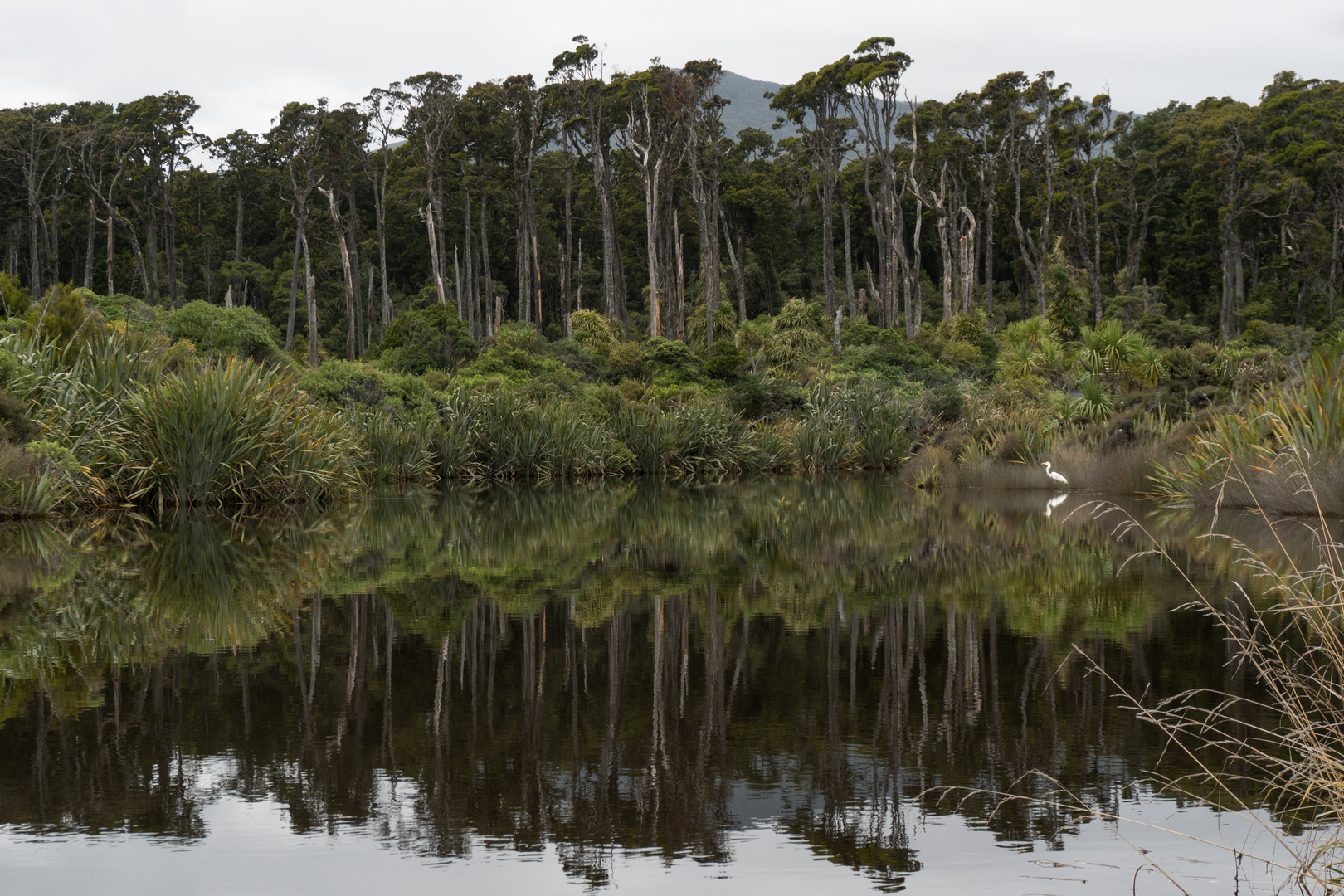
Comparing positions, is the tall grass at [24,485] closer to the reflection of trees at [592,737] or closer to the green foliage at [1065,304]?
the reflection of trees at [592,737]

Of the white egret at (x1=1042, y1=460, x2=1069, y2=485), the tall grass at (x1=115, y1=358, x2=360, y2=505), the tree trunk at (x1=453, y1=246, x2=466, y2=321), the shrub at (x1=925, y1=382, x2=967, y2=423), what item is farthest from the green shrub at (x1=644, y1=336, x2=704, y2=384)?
the tree trunk at (x1=453, y1=246, x2=466, y2=321)

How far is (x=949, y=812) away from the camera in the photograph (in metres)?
3.25

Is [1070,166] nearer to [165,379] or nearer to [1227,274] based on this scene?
[1227,274]

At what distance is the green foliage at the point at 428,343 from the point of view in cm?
3234

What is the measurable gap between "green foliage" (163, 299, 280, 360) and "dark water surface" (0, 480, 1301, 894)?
53.9ft

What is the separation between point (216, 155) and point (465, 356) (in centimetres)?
3424

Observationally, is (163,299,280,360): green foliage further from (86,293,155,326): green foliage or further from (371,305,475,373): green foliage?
→ (371,305,475,373): green foliage

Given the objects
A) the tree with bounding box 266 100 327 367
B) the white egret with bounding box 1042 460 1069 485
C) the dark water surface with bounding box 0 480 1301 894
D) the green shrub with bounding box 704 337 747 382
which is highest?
the tree with bounding box 266 100 327 367

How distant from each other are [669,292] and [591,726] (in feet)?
142

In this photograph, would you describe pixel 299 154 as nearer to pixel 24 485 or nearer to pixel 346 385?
pixel 346 385

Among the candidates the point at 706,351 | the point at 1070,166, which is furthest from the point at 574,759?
the point at 1070,166

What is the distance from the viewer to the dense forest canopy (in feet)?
159

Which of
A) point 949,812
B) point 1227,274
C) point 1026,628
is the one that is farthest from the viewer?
point 1227,274

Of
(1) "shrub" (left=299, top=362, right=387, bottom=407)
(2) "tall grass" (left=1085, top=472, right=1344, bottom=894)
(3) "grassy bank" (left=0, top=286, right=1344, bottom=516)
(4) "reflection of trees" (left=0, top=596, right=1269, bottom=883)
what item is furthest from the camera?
(1) "shrub" (left=299, top=362, right=387, bottom=407)
